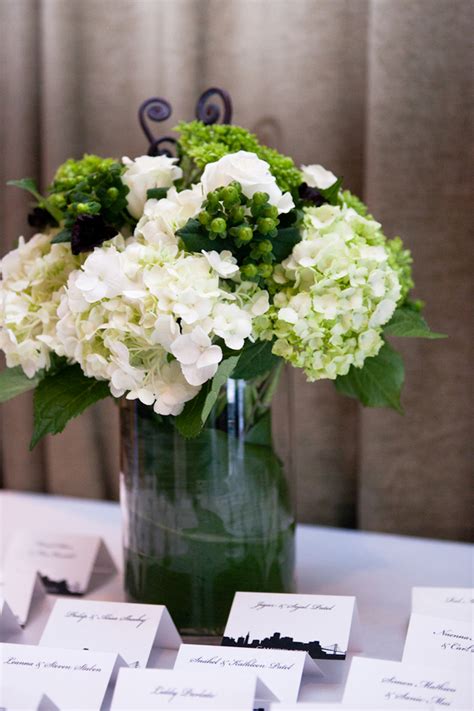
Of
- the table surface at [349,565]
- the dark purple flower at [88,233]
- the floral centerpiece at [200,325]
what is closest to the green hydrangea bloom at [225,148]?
the floral centerpiece at [200,325]

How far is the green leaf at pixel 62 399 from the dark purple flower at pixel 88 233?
0.12m

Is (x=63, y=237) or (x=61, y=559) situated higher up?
(x=63, y=237)

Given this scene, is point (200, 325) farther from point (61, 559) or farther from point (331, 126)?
point (331, 126)

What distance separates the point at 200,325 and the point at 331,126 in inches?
24.9

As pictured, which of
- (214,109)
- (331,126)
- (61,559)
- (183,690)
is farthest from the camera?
(331,126)

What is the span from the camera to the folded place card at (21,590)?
0.89 meters

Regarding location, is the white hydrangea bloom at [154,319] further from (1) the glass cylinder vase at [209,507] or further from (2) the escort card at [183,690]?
(2) the escort card at [183,690]

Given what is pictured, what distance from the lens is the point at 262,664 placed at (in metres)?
0.70

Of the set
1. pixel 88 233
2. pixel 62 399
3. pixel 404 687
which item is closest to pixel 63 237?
pixel 88 233

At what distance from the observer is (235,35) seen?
1.21 metres

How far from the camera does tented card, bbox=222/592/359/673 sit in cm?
74

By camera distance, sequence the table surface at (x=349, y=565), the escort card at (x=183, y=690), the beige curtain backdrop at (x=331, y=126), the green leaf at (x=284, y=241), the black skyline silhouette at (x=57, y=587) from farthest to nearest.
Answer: the beige curtain backdrop at (x=331, y=126) → the black skyline silhouette at (x=57, y=587) → the table surface at (x=349, y=565) → the green leaf at (x=284, y=241) → the escort card at (x=183, y=690)

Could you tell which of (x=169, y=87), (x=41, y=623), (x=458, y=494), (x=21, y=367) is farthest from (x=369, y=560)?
(x=169, y=87)

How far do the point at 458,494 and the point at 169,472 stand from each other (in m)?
0.56
